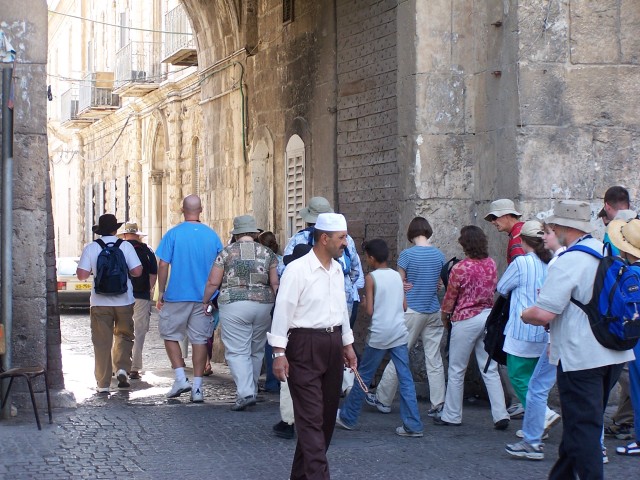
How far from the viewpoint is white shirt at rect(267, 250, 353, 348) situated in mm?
6605

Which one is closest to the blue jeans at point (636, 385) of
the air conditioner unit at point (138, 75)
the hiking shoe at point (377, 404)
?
the hiking shoe at point (377, 404)

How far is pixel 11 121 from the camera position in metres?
9.14

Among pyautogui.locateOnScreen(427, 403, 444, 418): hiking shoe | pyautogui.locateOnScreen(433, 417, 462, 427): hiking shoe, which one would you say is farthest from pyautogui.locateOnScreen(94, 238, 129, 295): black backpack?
pyautogui.locateOnScreen(433, 417, 462, 427): hiking shoe

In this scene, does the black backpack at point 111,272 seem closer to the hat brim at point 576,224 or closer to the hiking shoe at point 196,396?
the hiking shoe at point 196,396

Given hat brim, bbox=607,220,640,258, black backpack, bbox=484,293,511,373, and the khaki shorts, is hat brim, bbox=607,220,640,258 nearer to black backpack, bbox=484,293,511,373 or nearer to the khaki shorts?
black backpack, bbox=484,293,511,373

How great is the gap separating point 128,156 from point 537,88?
82.8ft

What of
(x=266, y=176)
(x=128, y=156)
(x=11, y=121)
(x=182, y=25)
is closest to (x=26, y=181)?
(x=11, y=121)

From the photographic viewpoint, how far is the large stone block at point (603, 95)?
33.7ft

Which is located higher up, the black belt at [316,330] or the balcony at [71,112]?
the balcony at [71,112]

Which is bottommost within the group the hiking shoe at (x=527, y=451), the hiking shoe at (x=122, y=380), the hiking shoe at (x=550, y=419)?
the hiking shoe at (x=122, y=380)

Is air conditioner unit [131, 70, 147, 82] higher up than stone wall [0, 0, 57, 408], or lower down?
higher up

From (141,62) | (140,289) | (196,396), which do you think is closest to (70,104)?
(141,62)

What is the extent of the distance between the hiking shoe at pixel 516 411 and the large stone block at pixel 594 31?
2971 millimetres

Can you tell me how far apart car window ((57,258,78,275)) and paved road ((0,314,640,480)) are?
1495 centimetres
